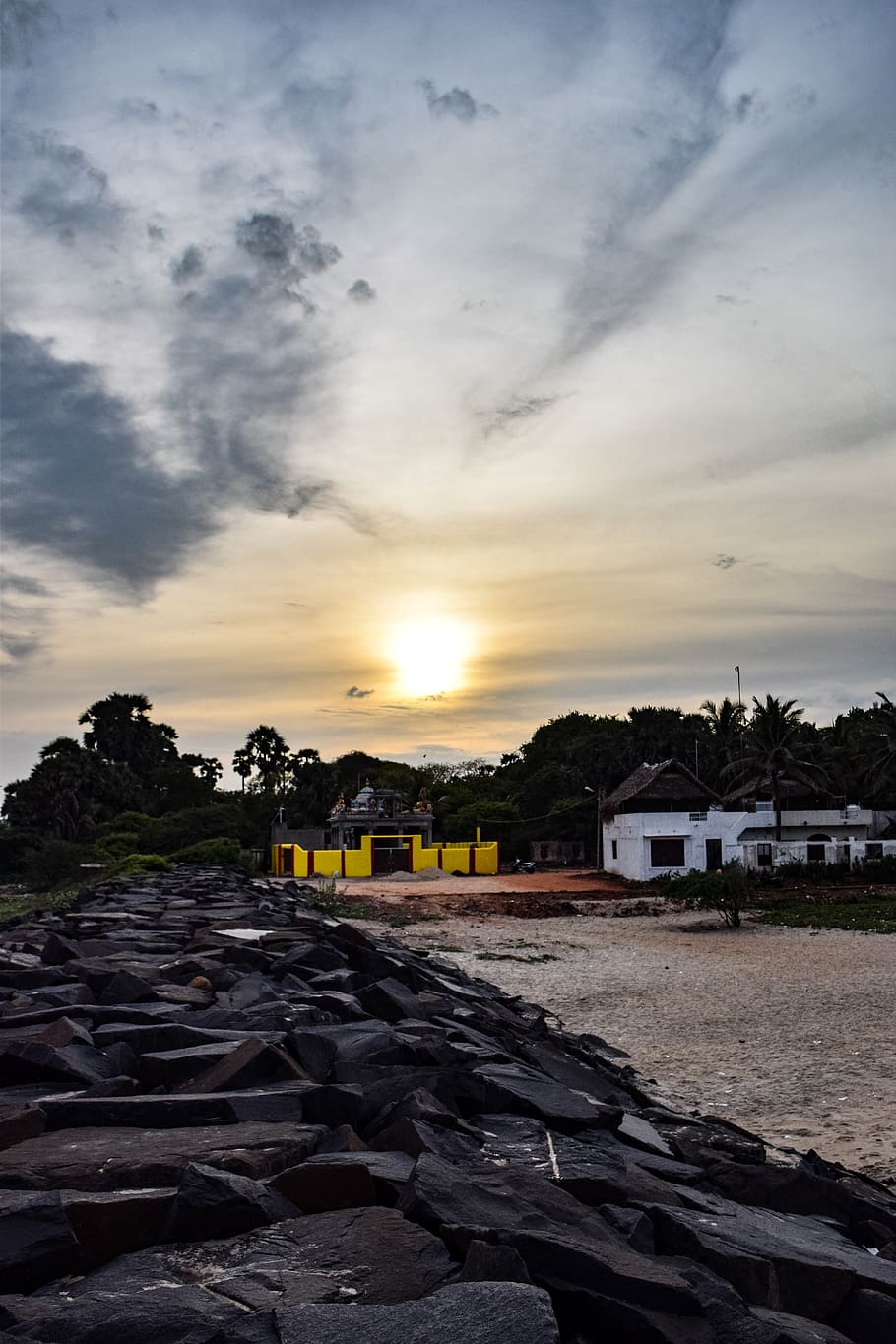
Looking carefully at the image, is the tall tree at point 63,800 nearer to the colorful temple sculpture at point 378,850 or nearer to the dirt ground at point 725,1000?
the colorful temple sculpture at point 378,850

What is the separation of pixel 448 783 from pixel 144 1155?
70.6 meters

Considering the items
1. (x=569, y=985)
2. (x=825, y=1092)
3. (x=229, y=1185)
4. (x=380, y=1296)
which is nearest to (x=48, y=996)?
(x=229, y=1185)

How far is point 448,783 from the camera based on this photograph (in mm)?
73938

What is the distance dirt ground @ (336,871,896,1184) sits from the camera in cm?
865

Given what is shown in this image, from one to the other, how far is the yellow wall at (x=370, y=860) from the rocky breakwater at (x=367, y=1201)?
38.3m

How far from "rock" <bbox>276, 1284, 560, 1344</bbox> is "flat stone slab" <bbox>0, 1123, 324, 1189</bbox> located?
1.00 meters

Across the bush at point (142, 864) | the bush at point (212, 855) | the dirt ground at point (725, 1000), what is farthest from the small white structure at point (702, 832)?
the bush at point (142, 864)

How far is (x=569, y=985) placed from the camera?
1598cm

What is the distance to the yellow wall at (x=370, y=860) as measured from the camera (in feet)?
146

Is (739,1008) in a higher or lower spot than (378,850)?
lower

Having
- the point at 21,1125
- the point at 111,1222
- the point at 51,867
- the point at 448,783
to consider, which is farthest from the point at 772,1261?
the point at 448,783

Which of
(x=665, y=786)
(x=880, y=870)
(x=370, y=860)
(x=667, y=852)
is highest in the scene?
(x=665, y=786)

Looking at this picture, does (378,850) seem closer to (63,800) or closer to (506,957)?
(63,800)

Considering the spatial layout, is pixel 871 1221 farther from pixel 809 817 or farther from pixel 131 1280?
pixel 809 817
